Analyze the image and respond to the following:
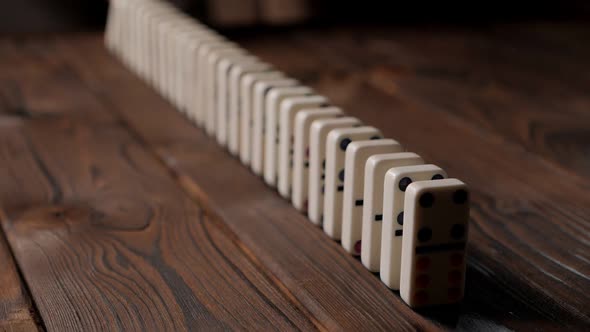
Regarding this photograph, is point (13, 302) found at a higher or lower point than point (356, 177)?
lower

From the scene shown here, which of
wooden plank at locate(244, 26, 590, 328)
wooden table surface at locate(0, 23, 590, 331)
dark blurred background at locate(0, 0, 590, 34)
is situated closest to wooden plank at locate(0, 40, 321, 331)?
wooden table surface at locate(0, 23, 590, 331)

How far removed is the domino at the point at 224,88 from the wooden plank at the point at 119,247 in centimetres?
12

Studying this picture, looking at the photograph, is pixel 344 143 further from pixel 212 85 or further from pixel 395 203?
pixel 212 85

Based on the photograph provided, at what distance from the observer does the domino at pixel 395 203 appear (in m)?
0.89

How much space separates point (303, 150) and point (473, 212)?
0.84ft

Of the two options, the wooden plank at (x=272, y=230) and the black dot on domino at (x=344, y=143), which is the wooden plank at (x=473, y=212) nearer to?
the wooden plank at (x=272, y=230)

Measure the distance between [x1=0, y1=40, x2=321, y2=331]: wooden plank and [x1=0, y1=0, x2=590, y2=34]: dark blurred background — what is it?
0.86 m

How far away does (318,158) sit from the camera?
1.08 m

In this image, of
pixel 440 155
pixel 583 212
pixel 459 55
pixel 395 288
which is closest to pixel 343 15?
pixel 459 55

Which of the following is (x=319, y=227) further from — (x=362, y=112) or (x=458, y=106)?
(x=458, y=106)

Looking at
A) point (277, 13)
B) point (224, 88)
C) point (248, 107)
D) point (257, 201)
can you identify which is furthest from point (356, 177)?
point (277, 13)

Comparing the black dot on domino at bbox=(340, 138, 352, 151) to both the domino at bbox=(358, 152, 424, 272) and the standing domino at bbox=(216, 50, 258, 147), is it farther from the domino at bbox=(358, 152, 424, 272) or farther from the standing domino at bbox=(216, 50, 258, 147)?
the standing domino at bbox=(216, 50, 258, 147)

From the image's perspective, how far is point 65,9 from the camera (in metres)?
2.30

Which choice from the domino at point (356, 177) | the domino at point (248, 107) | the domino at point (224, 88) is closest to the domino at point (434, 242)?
the domino at point (356, 177)
